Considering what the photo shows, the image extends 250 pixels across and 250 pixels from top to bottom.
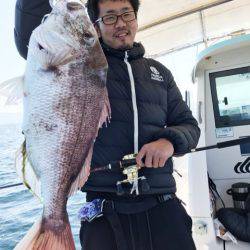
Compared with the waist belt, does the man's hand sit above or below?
above

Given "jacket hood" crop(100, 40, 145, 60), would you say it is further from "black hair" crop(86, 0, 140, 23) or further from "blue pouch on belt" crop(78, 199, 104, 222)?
"blue pouch on belt" crop(78, 199, 104, 222)

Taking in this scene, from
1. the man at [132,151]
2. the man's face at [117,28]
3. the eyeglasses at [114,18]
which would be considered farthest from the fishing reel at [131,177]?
the eyeglasses at [114,18]

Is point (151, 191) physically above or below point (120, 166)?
below

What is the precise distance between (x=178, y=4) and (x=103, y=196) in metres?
4.56

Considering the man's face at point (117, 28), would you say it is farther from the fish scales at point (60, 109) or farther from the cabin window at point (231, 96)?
the cabin window at point (231, 96)

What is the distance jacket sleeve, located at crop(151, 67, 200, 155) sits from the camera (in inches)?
90.4

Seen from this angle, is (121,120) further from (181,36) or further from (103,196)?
(181,36)

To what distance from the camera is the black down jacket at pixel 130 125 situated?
7.50ft

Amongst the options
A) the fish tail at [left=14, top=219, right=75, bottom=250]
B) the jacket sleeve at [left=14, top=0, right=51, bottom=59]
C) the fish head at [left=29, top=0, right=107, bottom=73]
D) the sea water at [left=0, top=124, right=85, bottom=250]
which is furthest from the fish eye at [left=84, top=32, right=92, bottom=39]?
the sea water at [left=0, top=124, right=85, bottom=250]

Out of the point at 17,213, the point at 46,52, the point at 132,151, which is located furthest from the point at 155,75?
the point at 17,213

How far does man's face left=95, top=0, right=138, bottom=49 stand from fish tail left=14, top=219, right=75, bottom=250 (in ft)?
3.76

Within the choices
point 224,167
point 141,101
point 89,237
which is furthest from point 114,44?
point 224,167

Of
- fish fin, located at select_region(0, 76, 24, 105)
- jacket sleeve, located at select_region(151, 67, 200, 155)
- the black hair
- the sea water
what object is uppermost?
the black hair

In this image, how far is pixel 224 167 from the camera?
5.32 meters
